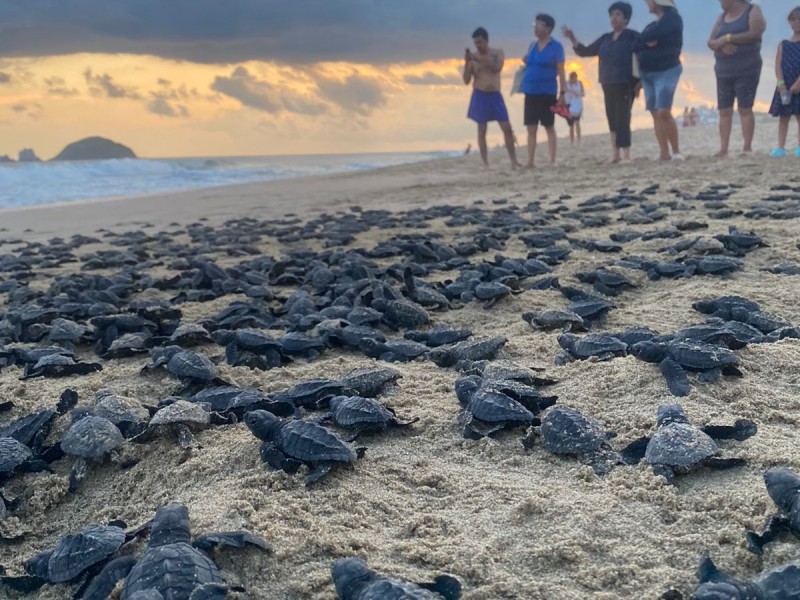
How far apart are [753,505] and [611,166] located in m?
10.5

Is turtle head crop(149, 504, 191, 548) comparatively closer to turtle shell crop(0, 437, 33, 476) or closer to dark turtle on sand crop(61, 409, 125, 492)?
dark turtle on sand crop(61, 409, 125, 492)

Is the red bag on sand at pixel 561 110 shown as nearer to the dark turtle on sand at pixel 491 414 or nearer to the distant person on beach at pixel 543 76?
the distant person on beach at pixel 543 76

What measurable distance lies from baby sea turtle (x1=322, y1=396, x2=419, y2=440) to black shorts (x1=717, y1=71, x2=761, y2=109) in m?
8.94

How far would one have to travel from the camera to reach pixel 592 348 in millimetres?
3027

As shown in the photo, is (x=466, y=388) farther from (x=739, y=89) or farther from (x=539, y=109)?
(x=539, y=109)

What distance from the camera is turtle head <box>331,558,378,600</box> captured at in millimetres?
1599

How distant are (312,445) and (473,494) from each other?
496mm

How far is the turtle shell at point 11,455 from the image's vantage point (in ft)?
7.87

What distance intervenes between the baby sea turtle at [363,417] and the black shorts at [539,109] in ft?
30.6

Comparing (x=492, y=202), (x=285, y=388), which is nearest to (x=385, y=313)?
(x=285, y=388)

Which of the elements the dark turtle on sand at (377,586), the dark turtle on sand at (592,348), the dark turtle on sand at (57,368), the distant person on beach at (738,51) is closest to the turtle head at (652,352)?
the dark turtle on sand at (592,348)

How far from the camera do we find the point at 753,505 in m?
1.82

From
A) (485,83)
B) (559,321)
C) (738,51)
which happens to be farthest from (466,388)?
(485,83)

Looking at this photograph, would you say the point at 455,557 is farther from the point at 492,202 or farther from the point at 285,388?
the point at 492,202
